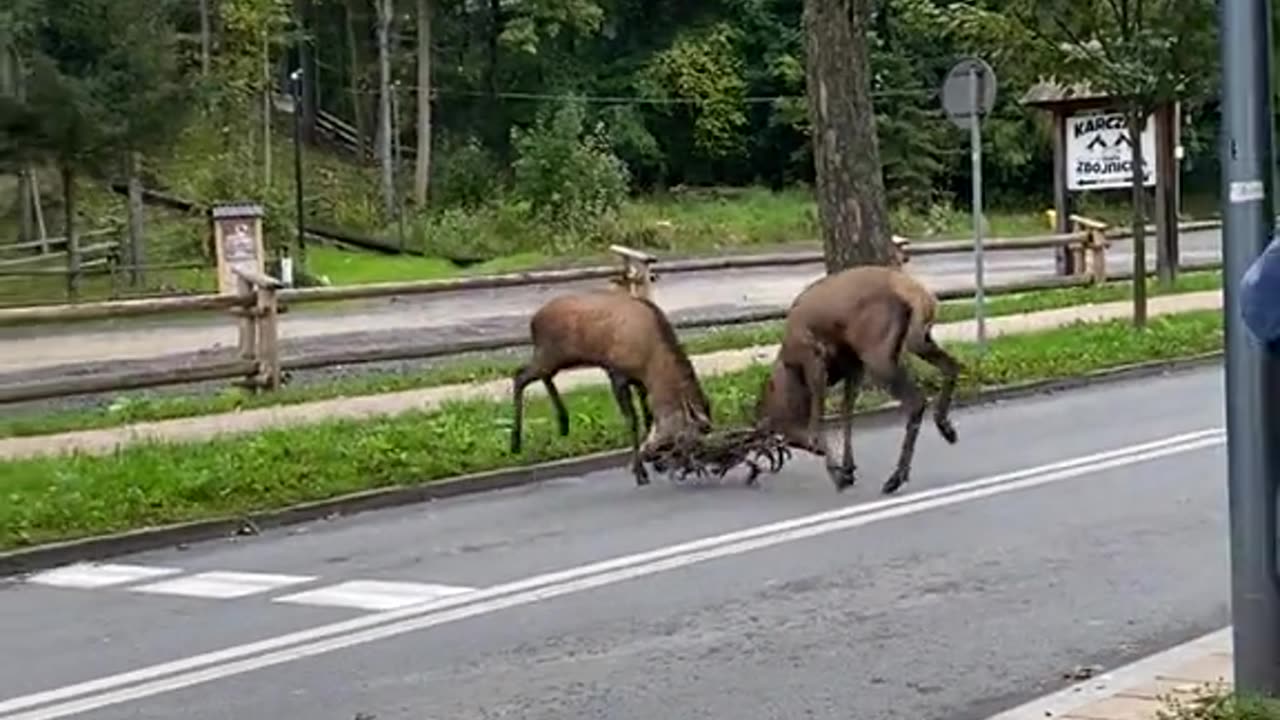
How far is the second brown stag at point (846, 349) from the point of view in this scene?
13.4 metres

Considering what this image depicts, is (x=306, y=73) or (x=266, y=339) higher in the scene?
(x=306, y=73)

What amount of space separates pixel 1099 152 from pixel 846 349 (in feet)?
61.2

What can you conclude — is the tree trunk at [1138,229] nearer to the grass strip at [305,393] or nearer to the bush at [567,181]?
the grass strip at [305,393]

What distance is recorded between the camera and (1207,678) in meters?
7.58

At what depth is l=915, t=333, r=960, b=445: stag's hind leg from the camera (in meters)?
13.7

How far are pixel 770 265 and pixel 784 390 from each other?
1382 cm

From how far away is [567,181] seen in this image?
2205 inches

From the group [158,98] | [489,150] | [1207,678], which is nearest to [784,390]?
[1207,678]

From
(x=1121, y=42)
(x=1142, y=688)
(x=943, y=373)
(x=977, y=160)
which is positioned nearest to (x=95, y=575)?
(x=943, y=373)

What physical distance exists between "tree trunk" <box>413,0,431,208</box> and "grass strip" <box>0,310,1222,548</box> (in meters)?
44.9

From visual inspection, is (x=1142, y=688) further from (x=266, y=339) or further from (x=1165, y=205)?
(x=1165, y=205)

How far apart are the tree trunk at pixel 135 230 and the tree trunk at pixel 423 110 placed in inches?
665

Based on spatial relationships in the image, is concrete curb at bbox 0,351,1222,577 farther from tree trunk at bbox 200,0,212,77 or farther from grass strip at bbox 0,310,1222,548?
tree trunk at bbox 200,0,212,77

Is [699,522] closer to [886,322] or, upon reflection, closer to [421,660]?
[886,322]
